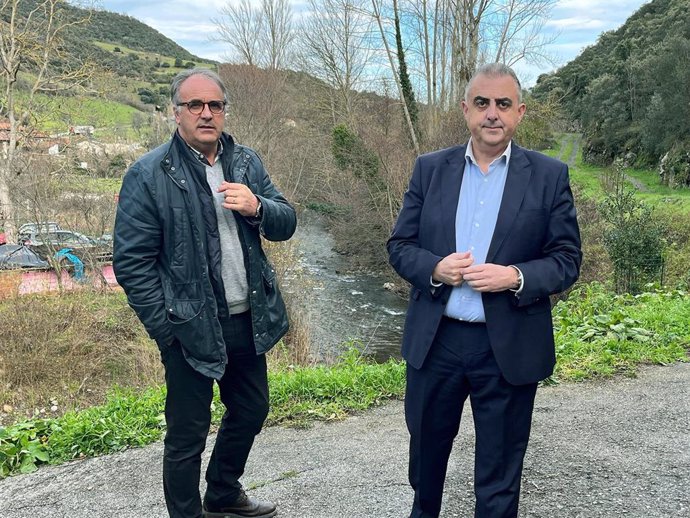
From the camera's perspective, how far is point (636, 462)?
3143 millimetres

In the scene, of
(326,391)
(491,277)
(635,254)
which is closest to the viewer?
(491,277)

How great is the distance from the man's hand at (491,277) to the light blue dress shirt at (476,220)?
0.36 feet

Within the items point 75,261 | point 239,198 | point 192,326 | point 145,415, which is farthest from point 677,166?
point 192,326

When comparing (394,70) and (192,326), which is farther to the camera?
(394,70)

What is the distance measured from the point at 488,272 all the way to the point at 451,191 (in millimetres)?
372

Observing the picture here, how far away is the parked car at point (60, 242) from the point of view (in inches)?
591

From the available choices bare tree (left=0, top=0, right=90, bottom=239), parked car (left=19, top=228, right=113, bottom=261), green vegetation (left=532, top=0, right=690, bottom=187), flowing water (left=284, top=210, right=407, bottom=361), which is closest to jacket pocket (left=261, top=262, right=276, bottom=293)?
flowing water (left=284, top=210, right=407, bottom=361)

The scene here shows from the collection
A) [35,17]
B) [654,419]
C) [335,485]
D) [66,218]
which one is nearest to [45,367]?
[66,218]

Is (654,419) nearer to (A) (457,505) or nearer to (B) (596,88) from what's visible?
(A) (457,505)

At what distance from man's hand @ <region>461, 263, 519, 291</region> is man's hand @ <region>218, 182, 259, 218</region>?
859 millimetres

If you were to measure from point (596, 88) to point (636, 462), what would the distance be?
43648 mm

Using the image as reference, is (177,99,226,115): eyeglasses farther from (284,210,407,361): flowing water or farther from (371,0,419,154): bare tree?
(371,0,419,154): bare tree

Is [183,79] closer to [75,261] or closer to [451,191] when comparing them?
[451,191]

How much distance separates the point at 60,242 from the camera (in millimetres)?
15258
